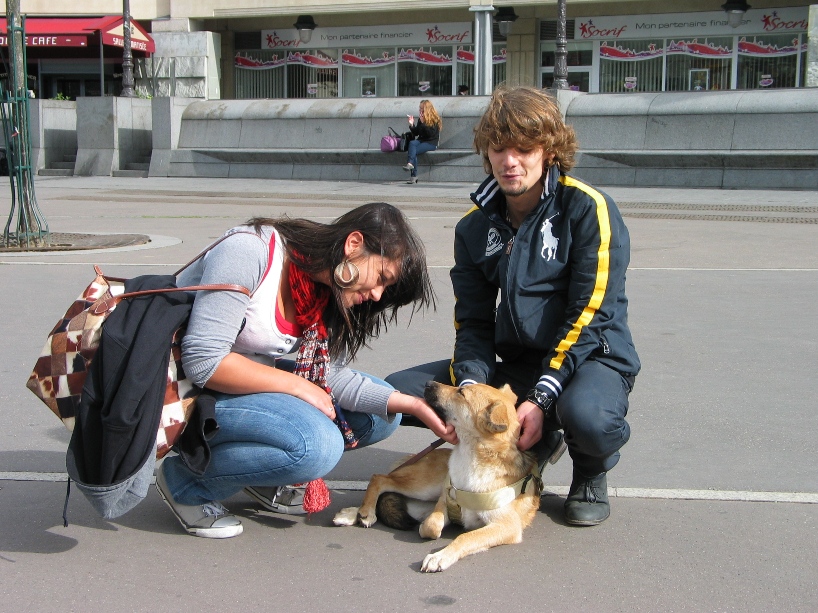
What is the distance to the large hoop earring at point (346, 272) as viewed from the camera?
10.9ft

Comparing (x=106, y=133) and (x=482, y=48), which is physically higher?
(x=482, y=48)

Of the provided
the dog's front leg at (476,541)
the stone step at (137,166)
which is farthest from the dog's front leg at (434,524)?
the stone step at (137,166)

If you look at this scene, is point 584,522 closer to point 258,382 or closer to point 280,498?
point 280,498

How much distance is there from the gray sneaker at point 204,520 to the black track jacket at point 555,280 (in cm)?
101

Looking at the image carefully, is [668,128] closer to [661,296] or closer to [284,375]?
[661,296]

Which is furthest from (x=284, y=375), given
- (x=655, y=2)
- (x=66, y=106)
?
(x=655, y=2)

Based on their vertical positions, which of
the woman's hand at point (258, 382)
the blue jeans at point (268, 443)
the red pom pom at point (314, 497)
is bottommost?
the red pom pom at point (314, 497)

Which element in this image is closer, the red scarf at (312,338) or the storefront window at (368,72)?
the red scarf at (312,338)

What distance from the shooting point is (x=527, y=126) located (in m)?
3.64

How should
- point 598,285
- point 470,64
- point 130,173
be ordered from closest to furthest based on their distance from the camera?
point 598,285, point 130,173, point 470,64

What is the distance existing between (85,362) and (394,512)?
124cm

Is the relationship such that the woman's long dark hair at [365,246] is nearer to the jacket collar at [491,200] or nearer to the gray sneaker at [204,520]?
the jacket collar at [491,200]

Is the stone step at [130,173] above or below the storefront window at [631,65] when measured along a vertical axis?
below

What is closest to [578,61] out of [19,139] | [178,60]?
[178,60]
